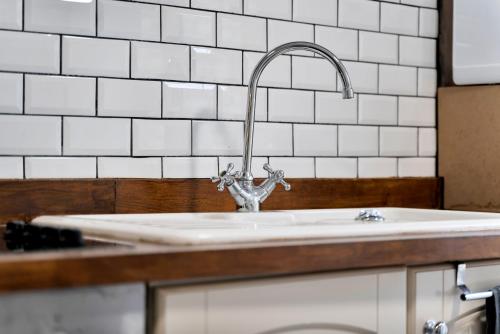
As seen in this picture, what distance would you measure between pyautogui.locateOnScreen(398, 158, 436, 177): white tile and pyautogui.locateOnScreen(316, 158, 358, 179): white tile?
17cm

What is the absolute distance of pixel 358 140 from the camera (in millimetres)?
2086

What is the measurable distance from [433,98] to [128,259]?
1.48 meters

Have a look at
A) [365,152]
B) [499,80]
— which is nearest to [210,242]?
[365,152]

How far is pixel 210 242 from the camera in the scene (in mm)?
1112

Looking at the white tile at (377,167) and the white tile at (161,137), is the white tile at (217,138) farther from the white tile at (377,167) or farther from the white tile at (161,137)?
the white tile at (377,167)

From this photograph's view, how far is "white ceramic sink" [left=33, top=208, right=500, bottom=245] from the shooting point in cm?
114

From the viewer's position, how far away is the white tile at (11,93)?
1572mm

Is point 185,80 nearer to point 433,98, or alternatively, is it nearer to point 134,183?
point 134,183

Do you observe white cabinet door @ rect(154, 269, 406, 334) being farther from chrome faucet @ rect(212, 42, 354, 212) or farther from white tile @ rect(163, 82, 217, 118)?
white tile @ rect(163, 82, 217, 118)

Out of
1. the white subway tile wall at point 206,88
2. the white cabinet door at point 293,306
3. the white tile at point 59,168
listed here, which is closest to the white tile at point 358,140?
the white subway tile wall at point 206,88

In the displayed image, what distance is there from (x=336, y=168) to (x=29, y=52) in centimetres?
84

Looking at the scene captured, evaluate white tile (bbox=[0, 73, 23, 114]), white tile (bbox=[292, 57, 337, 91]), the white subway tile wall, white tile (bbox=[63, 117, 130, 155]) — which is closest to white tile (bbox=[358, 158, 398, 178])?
the white subway tile wall

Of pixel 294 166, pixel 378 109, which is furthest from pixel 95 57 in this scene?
pixel 378 109

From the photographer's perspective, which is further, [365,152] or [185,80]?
[365,152]
